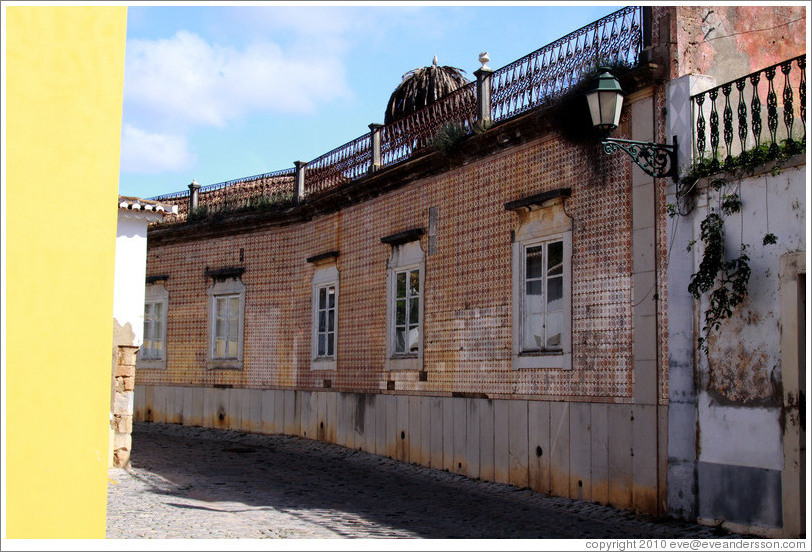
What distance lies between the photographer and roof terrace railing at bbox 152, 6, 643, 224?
9.95 m

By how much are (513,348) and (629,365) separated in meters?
1.93

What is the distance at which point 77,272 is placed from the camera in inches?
206

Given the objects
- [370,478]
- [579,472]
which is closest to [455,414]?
[370,478]

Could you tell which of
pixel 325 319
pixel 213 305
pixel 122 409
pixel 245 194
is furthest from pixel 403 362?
pixel 245 194

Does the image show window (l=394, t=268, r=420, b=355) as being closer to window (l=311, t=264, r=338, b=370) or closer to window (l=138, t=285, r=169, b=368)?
window (l=311, t=264, r=338, b=370)

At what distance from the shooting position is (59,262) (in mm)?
5188

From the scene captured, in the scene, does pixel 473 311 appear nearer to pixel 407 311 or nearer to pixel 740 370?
pixel 407 311

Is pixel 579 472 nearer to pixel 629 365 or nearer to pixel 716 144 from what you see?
pixel 629 365

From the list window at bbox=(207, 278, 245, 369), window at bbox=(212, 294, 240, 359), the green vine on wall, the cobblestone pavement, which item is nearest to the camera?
the green vine on wall

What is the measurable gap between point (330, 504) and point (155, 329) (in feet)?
34.0

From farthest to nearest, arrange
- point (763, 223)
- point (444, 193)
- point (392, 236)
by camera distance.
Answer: point (392, 236) < point (444, 193) < point (763, 223)

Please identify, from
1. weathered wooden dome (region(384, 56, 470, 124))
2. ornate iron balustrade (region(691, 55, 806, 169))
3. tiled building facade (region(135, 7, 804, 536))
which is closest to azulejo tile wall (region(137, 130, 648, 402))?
tiled building facade (region(135, 7, 804, 536))

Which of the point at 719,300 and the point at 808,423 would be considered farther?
the point at 719,300

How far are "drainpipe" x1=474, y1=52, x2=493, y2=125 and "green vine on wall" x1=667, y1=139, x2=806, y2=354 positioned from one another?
3957 mm
